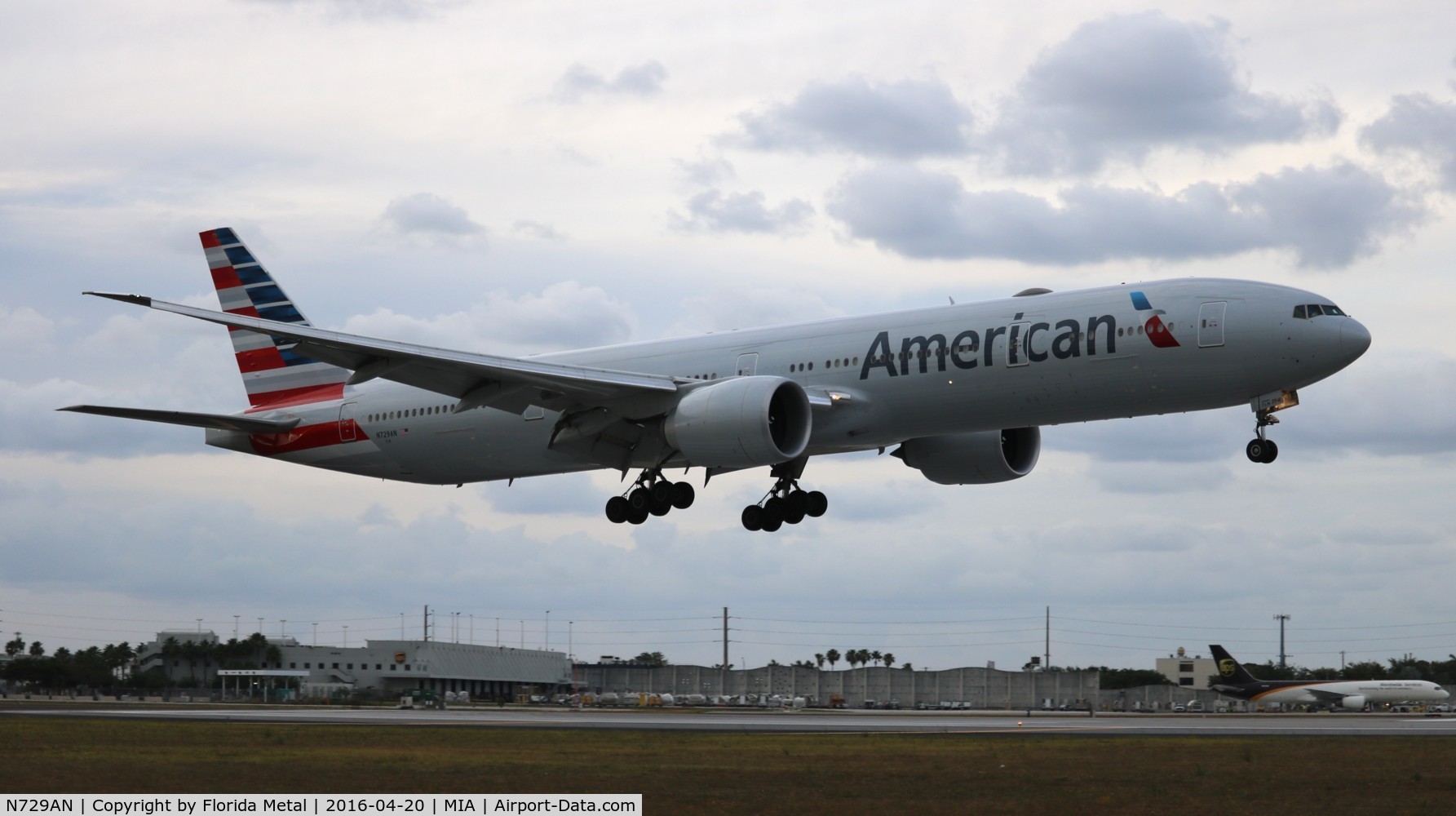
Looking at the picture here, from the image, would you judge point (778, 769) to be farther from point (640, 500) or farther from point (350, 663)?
point (350, 663)

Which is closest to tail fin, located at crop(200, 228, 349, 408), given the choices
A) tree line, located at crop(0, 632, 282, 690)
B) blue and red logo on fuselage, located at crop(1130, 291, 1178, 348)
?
blue and red logo on fuselage, located at crop(1130, 291, 1178, 348)

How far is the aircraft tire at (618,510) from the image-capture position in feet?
139

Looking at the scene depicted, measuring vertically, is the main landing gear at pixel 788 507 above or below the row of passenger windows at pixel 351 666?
above

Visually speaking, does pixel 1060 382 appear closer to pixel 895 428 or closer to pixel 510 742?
pixel 895 428

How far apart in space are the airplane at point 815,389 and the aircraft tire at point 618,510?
0.19ft

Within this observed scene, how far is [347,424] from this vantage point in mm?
46250

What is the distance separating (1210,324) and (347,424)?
26.4 metres

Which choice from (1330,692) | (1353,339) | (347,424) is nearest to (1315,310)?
(1353,339)

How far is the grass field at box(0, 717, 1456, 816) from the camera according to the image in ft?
82.9

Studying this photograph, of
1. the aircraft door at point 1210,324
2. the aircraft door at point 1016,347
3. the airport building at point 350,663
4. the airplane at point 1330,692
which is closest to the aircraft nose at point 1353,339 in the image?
the aircraft door at point 1210,324

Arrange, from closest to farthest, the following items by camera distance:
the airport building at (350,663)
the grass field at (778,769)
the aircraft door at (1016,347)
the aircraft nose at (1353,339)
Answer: the grass field at (778,769) → the aircraft nose at (1353,339) → the aircraft door at (1016,347) → the airport building at (350,663)

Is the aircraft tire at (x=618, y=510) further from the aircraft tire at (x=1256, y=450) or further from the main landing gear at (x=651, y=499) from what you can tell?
the aircraft tire at (x=1256, y=450)

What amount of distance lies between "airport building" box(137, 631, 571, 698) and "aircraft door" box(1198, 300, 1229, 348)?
8673 centimetres

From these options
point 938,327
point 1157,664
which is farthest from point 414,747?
point 1157,664
